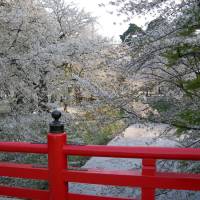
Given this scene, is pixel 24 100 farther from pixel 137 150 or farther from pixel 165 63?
pixel 137 150

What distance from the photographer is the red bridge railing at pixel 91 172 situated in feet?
9.04

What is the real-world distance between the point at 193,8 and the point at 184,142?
1722mm

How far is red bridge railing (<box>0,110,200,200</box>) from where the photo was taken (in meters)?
2.75

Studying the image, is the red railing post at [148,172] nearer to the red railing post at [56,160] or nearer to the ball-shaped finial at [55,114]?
the red railing post at [56,160]

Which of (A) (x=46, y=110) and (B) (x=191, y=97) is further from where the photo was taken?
(A) (x=46, y=110)

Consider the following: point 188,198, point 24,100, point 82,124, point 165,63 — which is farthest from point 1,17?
point 188,198

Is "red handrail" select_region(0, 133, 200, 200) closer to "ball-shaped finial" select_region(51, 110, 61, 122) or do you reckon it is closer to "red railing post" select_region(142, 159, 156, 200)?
"red railing post" select_region(142, 159, 156, 200)

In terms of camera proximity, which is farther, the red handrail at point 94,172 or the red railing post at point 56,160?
the red railing post at point 56,160

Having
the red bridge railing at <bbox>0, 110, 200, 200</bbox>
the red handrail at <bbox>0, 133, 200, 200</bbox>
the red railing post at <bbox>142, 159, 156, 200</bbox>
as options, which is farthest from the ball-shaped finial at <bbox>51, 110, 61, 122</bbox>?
the red railing post at <bbox>142, 159, 156, 200</bbox>

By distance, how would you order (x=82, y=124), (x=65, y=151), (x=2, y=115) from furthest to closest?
1. (x=2, y=115)
2. (x=82, y=124)
3. (x=65, y=151)

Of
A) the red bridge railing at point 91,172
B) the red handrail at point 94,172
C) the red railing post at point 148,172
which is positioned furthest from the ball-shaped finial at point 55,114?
the red railing post at point 148,172

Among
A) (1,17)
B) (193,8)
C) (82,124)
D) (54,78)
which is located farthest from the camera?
(54,78)

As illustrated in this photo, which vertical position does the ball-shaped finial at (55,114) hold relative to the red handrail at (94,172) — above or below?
above

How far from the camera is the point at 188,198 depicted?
5176mm
